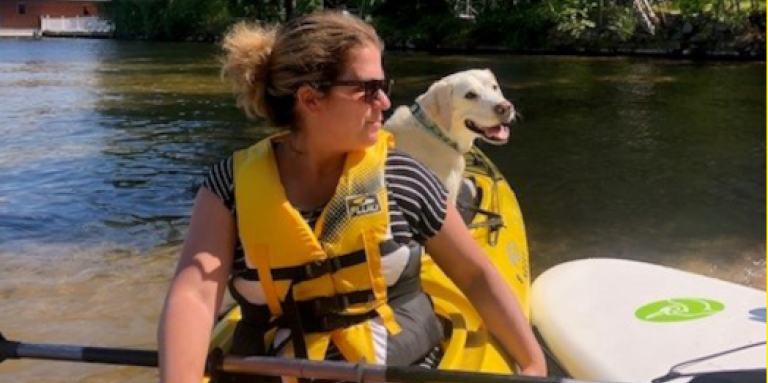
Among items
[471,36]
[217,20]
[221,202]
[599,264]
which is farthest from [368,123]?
[217,20]

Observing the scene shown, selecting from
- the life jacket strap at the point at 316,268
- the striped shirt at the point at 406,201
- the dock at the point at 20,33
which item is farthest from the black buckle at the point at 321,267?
the dock at the point at 20,33

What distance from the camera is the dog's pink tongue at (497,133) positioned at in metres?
5.09

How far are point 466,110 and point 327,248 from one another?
2822 millimetres

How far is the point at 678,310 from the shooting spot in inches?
146

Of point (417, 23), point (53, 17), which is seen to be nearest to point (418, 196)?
point (417, 23)

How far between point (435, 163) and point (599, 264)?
1.01 meters

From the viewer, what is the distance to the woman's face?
2.28 meters

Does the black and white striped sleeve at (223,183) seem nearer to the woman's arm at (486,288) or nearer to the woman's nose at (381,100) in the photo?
the woman's nose at (381,100)

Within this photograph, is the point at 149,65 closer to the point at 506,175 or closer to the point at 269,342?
the point at 506,175

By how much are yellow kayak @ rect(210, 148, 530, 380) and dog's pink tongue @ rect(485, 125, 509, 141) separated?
0.30m

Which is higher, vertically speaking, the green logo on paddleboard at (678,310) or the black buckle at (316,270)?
the black buckle at (316,270)

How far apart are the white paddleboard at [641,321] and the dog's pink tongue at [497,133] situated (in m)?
0.98

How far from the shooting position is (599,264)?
4438 mm

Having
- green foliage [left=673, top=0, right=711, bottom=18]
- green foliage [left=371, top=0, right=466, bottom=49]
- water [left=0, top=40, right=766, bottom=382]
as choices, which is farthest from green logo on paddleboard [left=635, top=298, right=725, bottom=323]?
green foliage [left=371, top=0, right=466, bottom=49]
